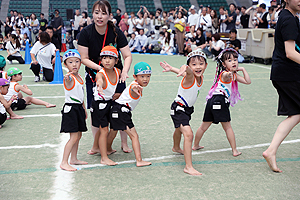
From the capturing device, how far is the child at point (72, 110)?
394 cm

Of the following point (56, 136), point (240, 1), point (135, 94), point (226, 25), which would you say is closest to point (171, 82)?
point (56, 136)

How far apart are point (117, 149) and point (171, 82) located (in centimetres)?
519

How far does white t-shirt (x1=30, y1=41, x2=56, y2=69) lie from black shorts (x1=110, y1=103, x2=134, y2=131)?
6802mm

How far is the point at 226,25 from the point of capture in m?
16.3

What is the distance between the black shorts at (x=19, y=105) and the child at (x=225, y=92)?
13.1 feet

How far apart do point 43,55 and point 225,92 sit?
7.28 m

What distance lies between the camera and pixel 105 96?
4.11 m

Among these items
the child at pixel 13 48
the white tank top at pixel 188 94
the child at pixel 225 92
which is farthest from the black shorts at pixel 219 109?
the child at pixel 13 48

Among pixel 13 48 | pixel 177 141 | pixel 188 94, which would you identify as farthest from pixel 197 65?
pixel 13 48

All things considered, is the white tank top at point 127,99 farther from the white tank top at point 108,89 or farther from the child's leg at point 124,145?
the child's leg at point 124,145

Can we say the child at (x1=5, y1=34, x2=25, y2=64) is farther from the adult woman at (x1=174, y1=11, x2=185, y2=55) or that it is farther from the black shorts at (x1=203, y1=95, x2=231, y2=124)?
the black shorts at (x1=203, y1=95, x2=231, y2=124)

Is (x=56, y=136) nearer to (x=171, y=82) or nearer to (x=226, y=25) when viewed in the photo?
(x=171, y=82)

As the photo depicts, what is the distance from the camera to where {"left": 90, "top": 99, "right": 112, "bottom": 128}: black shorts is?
13.5 ft

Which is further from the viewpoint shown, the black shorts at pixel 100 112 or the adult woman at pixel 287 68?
the black shorts at pixel 100 112
